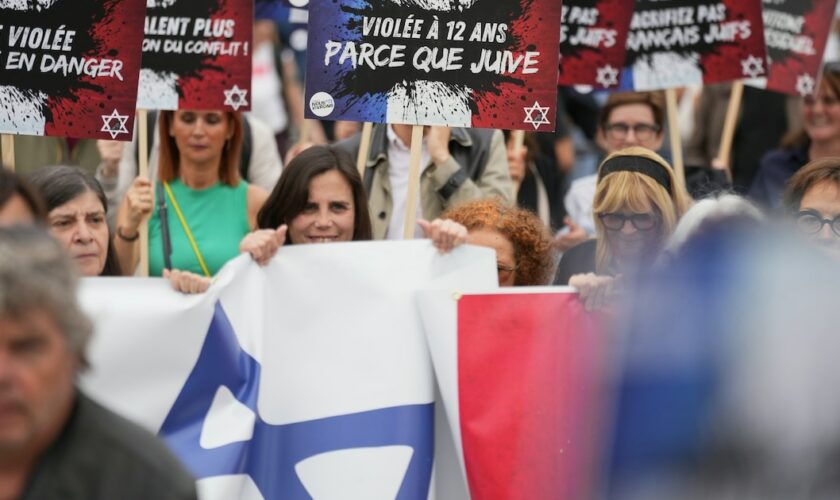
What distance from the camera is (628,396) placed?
3.76 meters

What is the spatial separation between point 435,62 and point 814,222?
4.70ft

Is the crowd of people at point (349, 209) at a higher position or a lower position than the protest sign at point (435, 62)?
lower

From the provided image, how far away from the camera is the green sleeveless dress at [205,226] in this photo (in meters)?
6.50

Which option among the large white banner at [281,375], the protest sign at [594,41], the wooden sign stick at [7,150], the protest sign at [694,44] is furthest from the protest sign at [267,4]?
the large white banner at [281,375]

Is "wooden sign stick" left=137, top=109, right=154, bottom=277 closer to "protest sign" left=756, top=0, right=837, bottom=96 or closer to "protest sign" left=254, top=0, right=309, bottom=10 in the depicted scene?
"protest sign" left=254, top=0, right=309, bottom=10

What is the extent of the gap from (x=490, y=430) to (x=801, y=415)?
5.01ft

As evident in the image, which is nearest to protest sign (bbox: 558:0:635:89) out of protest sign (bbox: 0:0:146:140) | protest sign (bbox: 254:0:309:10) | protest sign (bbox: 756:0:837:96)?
protest sign (bbox: 756:0:837:96)

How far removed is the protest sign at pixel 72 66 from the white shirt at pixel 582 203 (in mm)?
3141

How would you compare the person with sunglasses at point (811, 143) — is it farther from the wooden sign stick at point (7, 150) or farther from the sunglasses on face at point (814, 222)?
the wooden sign stick at point (7, 150)

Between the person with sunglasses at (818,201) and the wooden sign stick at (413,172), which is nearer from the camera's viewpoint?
the person with sunglasses at (818,201)

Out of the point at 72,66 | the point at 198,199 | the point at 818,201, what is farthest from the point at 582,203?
the point at 72,66

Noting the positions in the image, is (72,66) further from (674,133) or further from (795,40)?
(795,40)

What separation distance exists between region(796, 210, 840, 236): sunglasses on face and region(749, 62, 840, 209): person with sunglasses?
8.44ft

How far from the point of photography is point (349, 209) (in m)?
5.89
